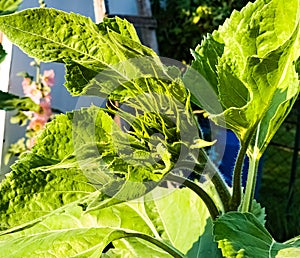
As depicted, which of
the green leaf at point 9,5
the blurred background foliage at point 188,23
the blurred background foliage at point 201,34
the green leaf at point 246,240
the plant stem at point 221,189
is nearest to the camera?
the green leaf at point 246,240

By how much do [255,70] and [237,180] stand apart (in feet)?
0.35

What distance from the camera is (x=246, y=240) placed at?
466mm

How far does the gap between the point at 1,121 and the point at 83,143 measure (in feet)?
4.25

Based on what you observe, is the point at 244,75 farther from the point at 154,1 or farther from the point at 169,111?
the point at 154,1

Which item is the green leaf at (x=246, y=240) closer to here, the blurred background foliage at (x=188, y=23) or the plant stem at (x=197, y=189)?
the plant stem at (x=197, y=189)

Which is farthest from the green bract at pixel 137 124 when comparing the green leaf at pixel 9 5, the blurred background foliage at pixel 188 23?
the blurred background foliage at pixel 188 23

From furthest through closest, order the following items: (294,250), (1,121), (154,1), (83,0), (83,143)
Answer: (154,1)
(83,0)
(1,121)
(83,143)
(294,250)

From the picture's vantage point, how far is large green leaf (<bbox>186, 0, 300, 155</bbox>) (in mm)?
490

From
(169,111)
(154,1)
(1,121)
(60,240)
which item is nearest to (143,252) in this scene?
(60,240)

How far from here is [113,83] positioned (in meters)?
0.50

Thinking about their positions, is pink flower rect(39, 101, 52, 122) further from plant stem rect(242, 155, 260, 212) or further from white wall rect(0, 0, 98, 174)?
plant stem rect(242, 155, 260, 212)

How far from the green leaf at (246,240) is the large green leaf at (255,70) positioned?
0.08 meters

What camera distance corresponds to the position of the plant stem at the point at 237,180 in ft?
1.75

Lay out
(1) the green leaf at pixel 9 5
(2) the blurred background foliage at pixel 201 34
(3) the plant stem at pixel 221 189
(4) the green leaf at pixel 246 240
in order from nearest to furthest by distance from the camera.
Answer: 1. (4) the green leaf at pixel 246 240
2. (3) the plant stem at pixel 221 189
3. (1) the green leaf at pixel 9 5
4. (2) the blurred background foliage at pixel 201 34
